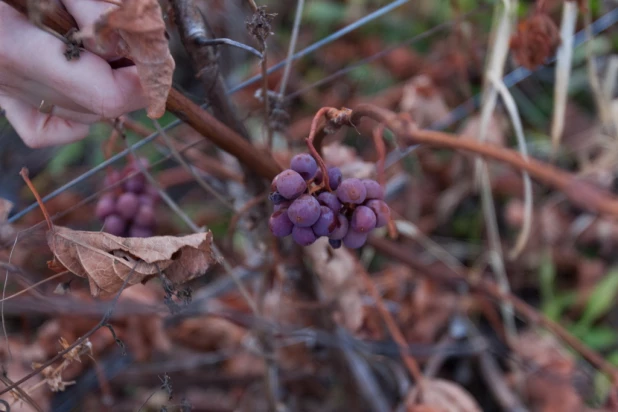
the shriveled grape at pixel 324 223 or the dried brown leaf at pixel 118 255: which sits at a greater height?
the shriveled grape at pixel 324 223

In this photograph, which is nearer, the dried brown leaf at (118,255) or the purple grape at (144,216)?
the dried brown leaf at (118,255)

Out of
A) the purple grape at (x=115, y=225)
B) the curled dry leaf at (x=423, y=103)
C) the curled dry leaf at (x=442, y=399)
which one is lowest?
the curled dry leaf at (x=442, y=399)

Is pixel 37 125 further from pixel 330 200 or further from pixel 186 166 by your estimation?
pixel 330 200

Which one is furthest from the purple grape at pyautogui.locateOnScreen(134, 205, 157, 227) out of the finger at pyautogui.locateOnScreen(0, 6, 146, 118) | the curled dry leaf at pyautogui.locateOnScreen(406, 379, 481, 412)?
the curled dry leaf at pyautogui.locateOnScreen(406, 379, 481, 412)

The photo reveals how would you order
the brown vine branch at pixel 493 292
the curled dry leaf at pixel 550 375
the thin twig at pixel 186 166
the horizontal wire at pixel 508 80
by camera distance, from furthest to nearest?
the horizontal wire at pixel 508 80, the curled dry leaf at pixel 550 375, the brown vine branch at pixel 493 292, the thin twig at pixel 186 166

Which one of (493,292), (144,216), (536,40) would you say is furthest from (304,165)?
(493,292)

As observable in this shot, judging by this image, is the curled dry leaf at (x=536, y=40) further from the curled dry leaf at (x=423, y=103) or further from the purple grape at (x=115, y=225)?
the purple grape at (x=115, y=225)

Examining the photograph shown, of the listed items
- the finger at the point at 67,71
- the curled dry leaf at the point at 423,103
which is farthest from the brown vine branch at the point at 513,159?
the curled dry leaf at the point at 423,103

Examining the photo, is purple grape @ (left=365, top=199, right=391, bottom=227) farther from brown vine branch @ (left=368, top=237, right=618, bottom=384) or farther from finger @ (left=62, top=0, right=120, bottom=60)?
brown vine branch @ (left=368, top=237, right=618, bottom=384)
